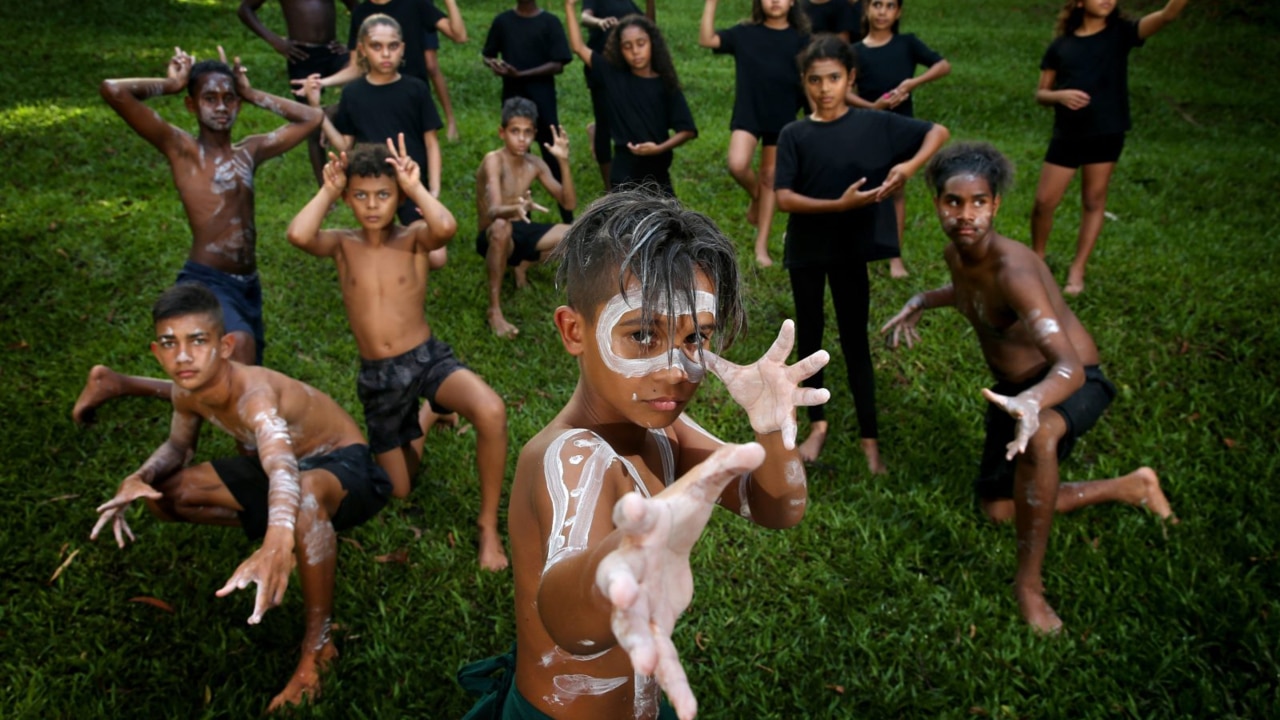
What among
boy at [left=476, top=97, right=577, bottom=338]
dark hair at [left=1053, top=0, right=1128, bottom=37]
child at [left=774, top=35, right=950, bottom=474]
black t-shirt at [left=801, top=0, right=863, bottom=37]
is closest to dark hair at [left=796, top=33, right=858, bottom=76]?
child at [left=774, top=35, right=950, bottom=474]

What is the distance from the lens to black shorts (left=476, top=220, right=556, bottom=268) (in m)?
5.96

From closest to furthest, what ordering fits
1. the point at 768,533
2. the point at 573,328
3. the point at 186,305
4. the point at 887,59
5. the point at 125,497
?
the point at 573,328 < the point at 125,497 < the point at 186,305 < the point at 768,533 < the point at 887,59

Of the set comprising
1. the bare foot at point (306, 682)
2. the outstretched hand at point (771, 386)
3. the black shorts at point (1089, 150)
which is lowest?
the bare foot at point (306, 682)

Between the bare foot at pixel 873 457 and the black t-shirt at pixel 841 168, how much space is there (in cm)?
98

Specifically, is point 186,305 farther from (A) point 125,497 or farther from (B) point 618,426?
(B) point 618,426

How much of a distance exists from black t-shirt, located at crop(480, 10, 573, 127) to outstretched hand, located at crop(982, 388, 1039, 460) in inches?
213

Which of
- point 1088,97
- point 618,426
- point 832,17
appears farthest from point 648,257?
point 832,17

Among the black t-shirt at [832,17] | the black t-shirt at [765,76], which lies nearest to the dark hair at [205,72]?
the black t-shirt at [765,76]

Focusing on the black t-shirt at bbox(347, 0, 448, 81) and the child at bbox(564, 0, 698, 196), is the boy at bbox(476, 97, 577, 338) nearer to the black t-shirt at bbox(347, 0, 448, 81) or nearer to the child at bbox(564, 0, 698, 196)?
the child at bbox(564, 0, 698, 196)

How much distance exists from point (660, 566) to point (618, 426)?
30.1 inches

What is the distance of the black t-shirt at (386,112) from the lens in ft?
18.7

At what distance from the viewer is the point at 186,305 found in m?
3.40

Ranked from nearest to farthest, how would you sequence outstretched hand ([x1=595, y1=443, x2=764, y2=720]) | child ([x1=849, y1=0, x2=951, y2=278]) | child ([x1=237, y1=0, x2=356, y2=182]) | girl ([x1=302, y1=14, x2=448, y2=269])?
outstretched hand ([x1=595, y1=443, x2=764, y2=720]) → girl ([x1=302, y1=14, x2=448, y2=269]) → child ([x1=849, y1=0, x2=951, y2=278]) → child ([x1=237, y1=0, x2=356, y2=182])

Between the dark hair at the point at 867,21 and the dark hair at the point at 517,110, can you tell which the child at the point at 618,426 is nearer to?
the dark hair at the point at 517,110
